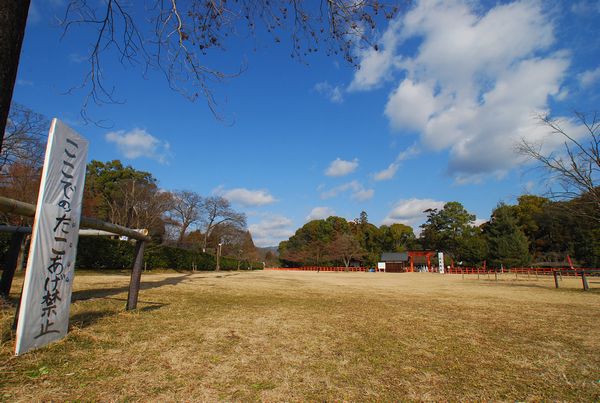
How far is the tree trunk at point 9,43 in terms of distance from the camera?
208 centimetres

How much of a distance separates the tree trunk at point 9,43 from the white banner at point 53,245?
1.60m

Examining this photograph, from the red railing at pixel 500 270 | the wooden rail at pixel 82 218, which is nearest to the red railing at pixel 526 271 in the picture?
the red railing at pixel 500 270

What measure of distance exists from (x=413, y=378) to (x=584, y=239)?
50.1 metres

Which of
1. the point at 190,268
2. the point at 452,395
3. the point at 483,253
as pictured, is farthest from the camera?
the point at 483,253

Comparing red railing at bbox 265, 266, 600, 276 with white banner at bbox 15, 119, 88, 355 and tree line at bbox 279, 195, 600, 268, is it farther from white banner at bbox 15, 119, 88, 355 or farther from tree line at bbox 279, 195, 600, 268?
white banner at bbox 15, 119, 88, 355

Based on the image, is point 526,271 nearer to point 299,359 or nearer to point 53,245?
point 299,359

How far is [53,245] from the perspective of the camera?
11.9 feet

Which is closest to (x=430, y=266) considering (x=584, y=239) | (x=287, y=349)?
(x=584, y=239)

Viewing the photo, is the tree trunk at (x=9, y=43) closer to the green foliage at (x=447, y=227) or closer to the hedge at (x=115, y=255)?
the hedge at (x=115, y=255)

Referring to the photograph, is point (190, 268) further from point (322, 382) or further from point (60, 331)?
point (322, 382)

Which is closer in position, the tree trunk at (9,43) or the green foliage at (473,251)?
the tree trunk at (9,43)

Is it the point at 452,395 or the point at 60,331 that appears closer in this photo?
the point at 452,395

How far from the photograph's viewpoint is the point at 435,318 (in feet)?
20.2

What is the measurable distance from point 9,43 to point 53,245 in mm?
2417
